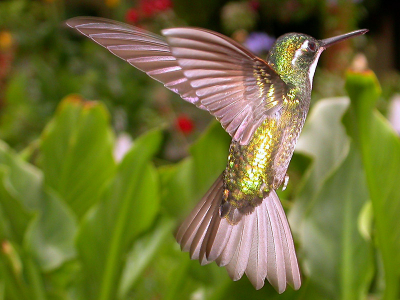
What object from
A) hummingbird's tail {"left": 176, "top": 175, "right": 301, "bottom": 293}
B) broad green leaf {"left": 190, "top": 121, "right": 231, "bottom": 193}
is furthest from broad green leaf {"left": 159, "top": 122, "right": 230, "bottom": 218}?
hummingbird's tail {"left": 176, "top": 175, "right": 301, "bottom": 293}

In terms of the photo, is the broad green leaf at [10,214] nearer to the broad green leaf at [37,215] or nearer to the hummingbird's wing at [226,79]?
the broad green leaf at [37,215]

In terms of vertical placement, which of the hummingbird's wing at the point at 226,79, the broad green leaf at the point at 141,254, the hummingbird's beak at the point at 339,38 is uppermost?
the hummingbird's beak at the point at 339,38

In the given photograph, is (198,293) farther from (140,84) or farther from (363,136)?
(140,84)

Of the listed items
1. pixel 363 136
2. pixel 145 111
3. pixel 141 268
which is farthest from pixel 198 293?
pixel 145 111

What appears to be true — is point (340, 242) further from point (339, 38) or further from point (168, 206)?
point (339, 38)

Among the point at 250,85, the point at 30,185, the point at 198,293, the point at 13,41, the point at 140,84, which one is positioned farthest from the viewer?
the point at 140,84

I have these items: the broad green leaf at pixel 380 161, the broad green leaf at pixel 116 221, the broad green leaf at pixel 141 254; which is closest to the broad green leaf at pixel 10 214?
Result: the broad green leaf at pixel 116 221
